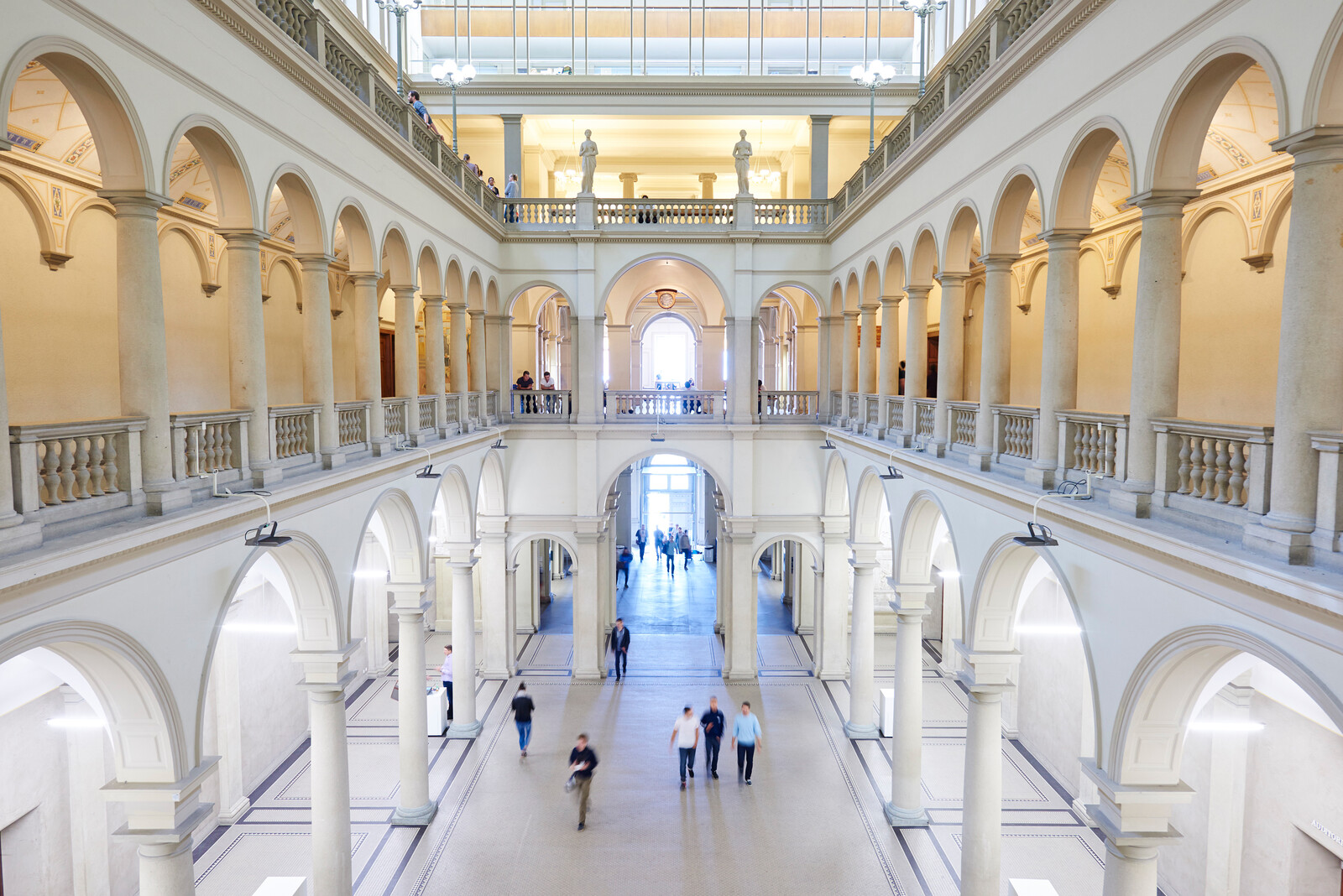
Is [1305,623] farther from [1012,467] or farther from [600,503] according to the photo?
[600,503]

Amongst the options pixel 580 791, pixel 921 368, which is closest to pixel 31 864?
pixel 580 791

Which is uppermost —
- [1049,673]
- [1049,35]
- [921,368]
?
[1049,35]

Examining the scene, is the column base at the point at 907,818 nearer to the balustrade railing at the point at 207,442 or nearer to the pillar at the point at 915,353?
the pillar at the point at 915,353

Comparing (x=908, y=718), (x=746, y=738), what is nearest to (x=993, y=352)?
(x=908, y=718)

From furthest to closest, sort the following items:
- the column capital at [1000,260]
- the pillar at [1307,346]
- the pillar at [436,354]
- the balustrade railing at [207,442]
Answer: the pillar at [436,354]
the column capital at [1000,260]
the balustrade railing at [207,442]
the pillar at [1307,346]

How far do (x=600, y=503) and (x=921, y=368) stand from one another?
29.9 ft

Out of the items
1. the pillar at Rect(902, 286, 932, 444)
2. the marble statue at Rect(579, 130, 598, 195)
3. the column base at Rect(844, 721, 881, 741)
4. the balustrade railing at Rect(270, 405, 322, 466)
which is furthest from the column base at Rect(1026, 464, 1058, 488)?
the marble statue at Rect(579, 130, 598, 195)

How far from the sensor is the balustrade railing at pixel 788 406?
64.1 ft

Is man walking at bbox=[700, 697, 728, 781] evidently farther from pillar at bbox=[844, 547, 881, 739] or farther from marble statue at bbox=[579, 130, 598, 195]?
marble statue at bbox=[579, 130, 598, 195]

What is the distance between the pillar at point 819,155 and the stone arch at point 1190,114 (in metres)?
14.1

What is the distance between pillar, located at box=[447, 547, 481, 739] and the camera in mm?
15438

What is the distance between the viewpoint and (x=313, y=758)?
9828 mm

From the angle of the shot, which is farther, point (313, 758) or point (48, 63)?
point (313, 758)

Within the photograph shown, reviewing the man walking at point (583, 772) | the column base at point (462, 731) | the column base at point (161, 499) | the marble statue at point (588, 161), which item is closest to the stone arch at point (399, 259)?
the column base at point (161, 499)
